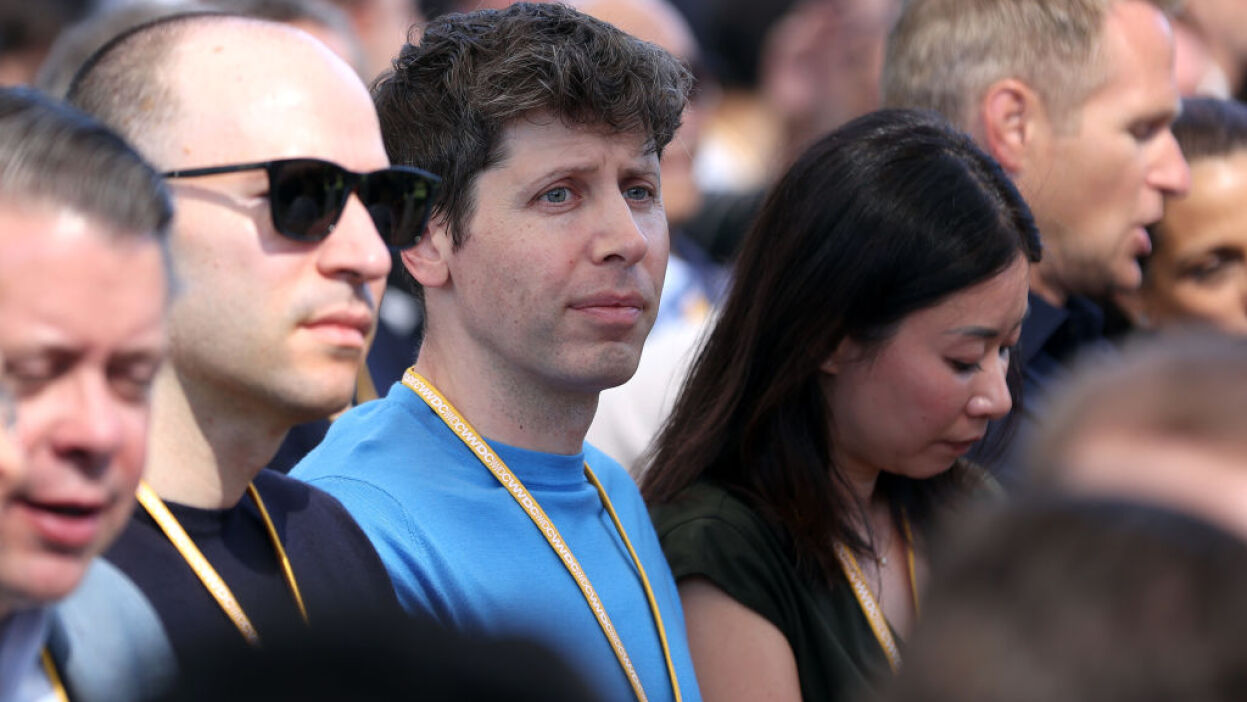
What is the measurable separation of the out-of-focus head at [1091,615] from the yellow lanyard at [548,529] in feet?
5.74

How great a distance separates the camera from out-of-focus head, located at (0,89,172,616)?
1767 mm

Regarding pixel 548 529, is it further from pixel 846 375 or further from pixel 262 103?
pixel 262 103

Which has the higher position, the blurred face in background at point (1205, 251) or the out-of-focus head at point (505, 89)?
the out-of-focus head at point (505, 89)

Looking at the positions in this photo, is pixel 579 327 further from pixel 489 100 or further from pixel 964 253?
pixel 964 253

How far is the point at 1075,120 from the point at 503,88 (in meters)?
1.97

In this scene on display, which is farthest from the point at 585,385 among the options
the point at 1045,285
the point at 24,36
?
the point at 24,36

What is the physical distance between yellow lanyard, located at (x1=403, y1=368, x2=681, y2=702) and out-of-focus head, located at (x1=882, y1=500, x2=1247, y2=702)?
1.75m

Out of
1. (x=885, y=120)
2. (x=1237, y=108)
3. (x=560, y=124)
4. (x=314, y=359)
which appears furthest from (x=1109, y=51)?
(x=314, y=359)

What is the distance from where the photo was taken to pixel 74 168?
73.8 inches

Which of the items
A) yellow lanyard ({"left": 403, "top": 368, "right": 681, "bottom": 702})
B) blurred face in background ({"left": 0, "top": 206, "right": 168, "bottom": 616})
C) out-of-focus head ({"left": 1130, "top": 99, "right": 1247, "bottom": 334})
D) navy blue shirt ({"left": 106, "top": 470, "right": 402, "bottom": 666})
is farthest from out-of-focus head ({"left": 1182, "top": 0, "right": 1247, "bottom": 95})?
blurred face in background ({"left": 0, "top": 206, "right": 168, "bottom": 616})

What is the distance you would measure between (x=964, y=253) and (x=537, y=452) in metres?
1.00

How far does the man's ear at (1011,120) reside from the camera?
4336 millimetres

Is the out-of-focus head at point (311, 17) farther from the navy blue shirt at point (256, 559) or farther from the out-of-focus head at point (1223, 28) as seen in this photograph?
the out-of-focus head at point (1223, 28)

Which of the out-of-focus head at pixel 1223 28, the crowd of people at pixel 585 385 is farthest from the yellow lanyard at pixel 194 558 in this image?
the out-of-focus head at pixel 1223 28
